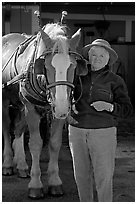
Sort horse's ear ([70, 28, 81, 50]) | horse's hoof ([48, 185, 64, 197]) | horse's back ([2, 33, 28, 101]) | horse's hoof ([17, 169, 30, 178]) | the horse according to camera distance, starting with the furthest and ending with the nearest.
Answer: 1. horse's hoof ([17, 169, 30, 178])
2. horse's back ([2, 33, 28, 101])
3. horse's hoof ([48, 185, 64, 197])
4. horse's ear ([70, 28, 81, 50])
5. the horse

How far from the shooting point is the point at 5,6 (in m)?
8.91

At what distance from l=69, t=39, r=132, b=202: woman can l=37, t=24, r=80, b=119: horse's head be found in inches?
5.3

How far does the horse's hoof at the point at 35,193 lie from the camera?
13.3ft

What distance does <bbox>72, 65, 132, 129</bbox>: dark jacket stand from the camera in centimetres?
307

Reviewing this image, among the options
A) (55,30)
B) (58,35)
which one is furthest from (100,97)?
(55,30)

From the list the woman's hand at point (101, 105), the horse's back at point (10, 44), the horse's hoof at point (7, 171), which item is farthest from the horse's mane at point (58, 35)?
the horse's hoof at point (7, 171)

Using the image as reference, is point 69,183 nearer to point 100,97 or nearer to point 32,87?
point 32,87

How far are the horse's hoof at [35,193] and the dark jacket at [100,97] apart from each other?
1.23m

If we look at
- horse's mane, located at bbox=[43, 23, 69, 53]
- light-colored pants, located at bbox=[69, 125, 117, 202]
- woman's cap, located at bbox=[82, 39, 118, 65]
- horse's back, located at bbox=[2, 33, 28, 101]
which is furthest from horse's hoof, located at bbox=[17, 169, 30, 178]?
woman's cap, located at bbox=[82, 39, 118, 65]

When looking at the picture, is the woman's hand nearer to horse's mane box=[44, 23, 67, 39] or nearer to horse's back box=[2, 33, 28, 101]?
horse's mane box=[44, 23, 67, 39]

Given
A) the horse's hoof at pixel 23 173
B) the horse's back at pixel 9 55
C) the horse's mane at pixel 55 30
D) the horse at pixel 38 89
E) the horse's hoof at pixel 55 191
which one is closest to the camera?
the horse at pixel 38 89

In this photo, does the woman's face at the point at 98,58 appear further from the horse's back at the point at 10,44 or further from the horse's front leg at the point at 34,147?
Answer: the horse's back at the point at 10,44

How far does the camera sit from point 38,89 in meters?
3.57

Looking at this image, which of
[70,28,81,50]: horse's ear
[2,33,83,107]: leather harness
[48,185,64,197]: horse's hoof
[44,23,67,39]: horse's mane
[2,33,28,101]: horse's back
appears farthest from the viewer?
[2,33,28,101]: horse's back
